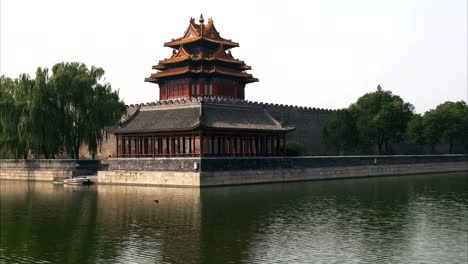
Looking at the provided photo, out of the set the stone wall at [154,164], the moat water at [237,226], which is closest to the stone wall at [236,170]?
the stone wall at [154,164]

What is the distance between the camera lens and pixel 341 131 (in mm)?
62594

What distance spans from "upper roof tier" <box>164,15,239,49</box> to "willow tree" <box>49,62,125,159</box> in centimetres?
905

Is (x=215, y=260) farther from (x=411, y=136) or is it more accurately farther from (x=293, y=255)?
(x=411, y=136)

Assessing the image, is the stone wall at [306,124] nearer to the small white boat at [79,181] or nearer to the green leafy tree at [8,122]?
the small white boat at [79,181]

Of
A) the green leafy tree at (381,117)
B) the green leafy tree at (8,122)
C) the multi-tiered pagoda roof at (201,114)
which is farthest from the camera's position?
the green leafy tree at (381,117)

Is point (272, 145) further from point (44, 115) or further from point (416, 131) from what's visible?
point (416, 131)

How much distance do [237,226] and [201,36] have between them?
3498 cm

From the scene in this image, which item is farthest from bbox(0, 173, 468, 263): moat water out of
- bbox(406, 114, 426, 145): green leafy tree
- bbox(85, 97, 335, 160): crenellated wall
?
bbox(406, 114, 426, 145): green leafy tree

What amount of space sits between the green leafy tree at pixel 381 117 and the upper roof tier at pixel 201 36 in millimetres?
16666

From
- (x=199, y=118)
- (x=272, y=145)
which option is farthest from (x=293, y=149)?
(x=199, y=118)

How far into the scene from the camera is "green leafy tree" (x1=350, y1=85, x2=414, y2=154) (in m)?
63.7

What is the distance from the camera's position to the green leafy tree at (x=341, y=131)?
6284cm

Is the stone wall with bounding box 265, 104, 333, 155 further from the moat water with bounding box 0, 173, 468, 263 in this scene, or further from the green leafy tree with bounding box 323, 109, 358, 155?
the moat water with bounding box 0, 173, 468, 263

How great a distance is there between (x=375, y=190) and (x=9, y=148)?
31434 millimetres
